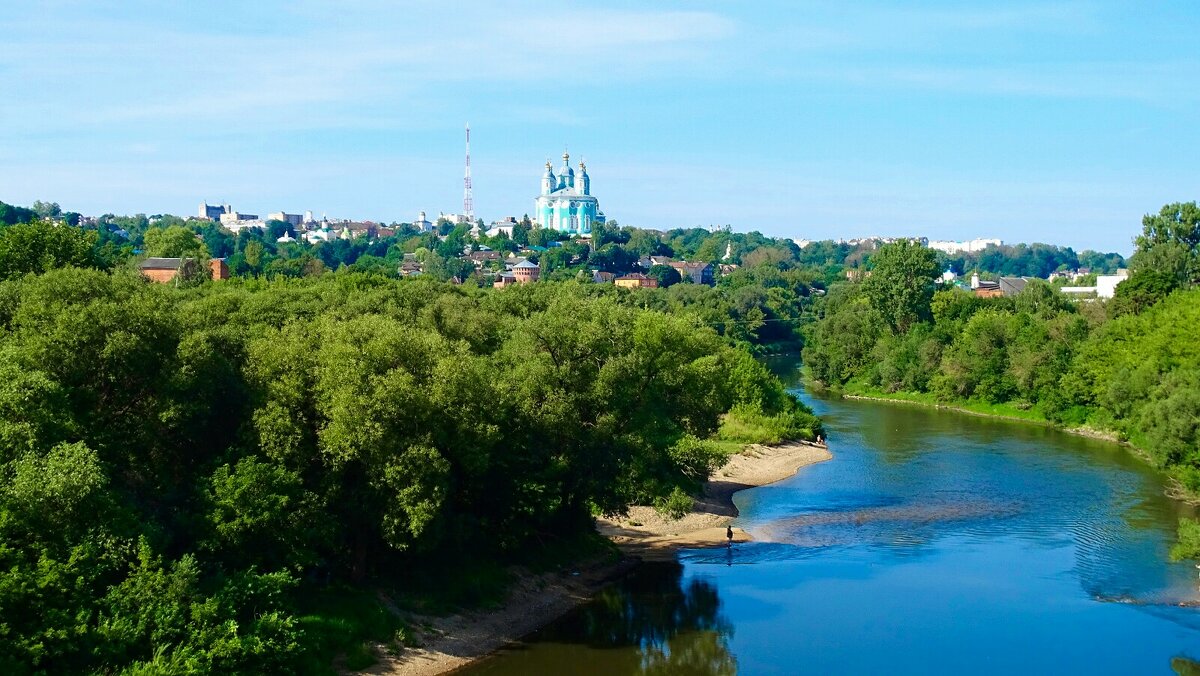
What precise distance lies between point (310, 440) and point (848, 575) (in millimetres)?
15397

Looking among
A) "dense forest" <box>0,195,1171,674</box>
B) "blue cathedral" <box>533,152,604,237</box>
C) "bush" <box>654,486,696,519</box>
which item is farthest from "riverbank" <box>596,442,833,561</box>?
"blue cathedral" <box>533,152,604,237</box>

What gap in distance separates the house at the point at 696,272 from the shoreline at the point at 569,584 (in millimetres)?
110048

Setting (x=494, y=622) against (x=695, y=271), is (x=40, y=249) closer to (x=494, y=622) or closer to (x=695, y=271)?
(x=494, y=622)

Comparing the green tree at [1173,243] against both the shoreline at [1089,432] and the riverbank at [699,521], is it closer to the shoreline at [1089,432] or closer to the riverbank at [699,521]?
the shoreline at [1089,432]

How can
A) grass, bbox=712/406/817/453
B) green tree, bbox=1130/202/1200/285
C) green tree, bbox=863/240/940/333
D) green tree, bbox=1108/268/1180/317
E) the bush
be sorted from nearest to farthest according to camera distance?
the bush < grass, bbox=712/406/817/453 < green tree, bbox=1108/268/1180/317 < green tree, bbox=1130/202/1200/285 < green tree, bbox=863/240/940/333

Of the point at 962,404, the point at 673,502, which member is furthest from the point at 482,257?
the point at 673,502

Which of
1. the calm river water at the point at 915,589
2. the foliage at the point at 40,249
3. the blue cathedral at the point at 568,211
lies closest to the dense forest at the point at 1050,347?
the calm river water at the point at 915,589

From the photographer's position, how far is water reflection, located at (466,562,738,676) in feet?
82.2

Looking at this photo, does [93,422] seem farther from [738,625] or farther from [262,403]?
[738,625]

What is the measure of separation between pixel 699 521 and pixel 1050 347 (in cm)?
3439

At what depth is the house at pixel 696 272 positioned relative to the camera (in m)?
157

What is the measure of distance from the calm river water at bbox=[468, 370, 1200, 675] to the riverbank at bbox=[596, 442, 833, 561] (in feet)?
2.94

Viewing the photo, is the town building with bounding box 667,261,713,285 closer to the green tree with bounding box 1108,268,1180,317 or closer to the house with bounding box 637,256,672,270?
the house with bounding box 637,256,672,270

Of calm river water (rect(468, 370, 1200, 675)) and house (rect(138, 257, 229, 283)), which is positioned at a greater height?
house (rect(138, 257, 229, 283))
